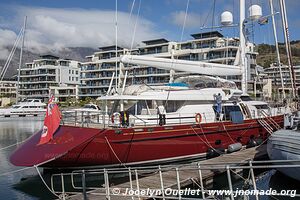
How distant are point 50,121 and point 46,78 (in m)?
96.9

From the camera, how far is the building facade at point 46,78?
339ft

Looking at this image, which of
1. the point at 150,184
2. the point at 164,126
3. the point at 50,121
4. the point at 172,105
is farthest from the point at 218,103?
the point at 50,121

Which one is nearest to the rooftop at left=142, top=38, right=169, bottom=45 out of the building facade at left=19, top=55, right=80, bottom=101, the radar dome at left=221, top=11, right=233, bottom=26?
the building facade at left=19, top=55, right=80, bottom=101

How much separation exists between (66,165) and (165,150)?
4.57 metres

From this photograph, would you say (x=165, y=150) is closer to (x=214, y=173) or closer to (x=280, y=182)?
(x=214, y=173)

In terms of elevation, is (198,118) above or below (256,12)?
below

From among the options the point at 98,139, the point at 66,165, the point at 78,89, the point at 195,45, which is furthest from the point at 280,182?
the point at 78,89

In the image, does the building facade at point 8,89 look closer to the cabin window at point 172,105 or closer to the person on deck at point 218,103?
the cabin window at point 172,105

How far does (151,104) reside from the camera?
1698 centimetres

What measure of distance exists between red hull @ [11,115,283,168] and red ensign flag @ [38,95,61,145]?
410 mm

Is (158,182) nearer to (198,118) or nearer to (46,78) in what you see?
(198,118)

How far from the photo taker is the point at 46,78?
10531 cm

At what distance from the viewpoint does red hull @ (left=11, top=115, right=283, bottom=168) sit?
13641mm

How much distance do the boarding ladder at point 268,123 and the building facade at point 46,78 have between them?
82.8m
